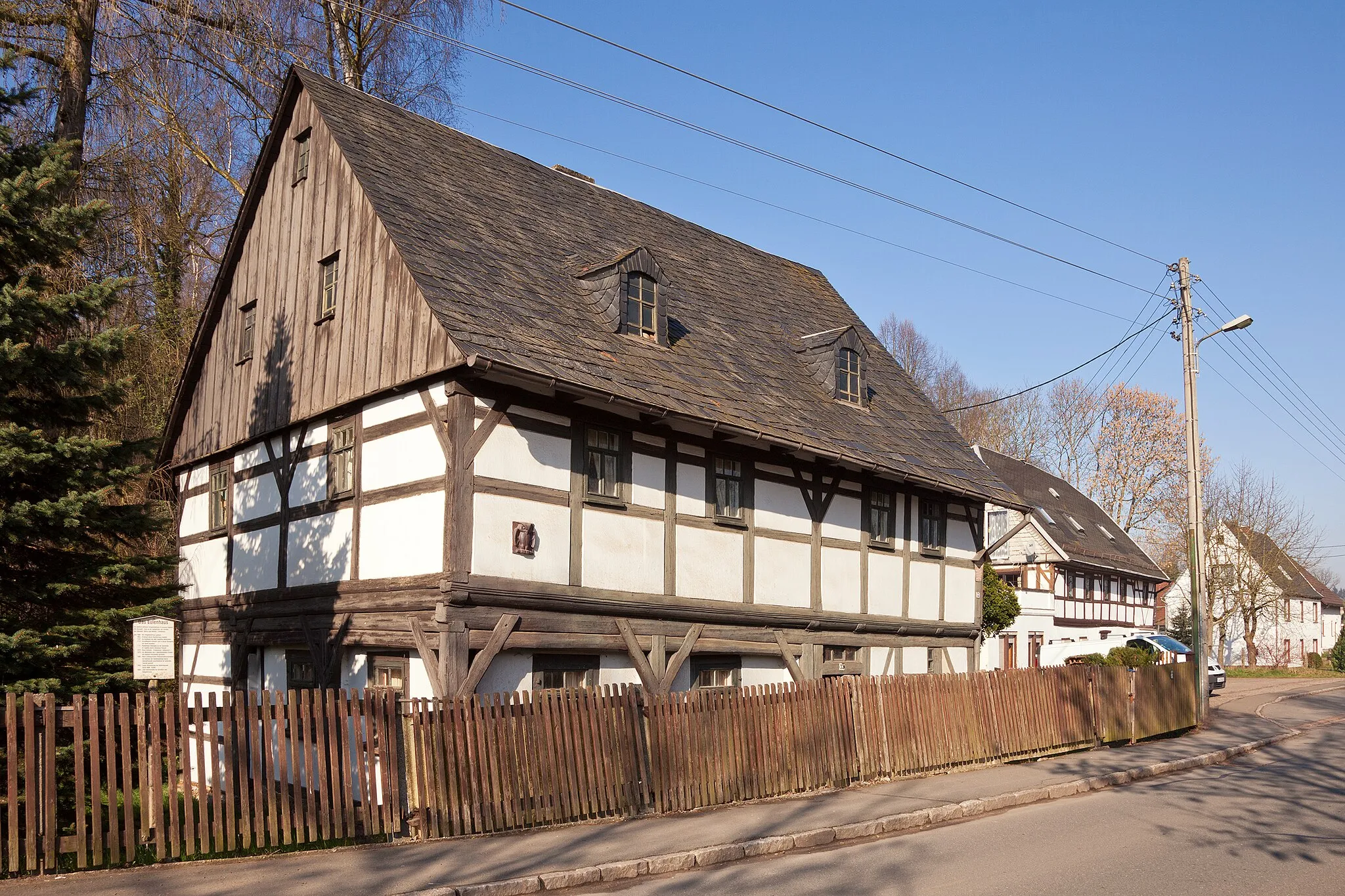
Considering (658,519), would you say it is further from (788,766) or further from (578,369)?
(788,766)

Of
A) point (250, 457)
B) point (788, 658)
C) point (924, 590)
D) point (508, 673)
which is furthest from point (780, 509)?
point (250, 457)

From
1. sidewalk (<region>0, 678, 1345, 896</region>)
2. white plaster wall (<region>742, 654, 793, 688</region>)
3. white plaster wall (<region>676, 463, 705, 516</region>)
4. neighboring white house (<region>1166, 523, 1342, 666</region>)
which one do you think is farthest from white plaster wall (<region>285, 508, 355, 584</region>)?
neighboring white house (<region>1166, 523, 1342, 666</region>)

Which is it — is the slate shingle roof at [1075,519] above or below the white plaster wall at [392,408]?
below

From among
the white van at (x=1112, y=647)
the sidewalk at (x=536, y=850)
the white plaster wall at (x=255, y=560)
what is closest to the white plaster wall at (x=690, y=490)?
the sidewalk at (x=536, y=850)

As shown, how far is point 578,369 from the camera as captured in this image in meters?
14.5

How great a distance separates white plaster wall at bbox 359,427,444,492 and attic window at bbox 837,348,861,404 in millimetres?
9262

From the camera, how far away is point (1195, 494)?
24.9 m

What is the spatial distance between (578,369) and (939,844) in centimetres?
695

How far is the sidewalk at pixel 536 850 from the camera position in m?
8.77

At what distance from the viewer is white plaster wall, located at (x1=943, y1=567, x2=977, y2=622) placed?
72.2 feet

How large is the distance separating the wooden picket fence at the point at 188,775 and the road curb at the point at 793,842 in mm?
2076

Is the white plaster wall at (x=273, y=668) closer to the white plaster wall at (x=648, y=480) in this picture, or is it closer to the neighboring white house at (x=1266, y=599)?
the white plaster wall at (x=648, y=480)

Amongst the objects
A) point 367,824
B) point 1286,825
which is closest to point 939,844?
point 1286,825

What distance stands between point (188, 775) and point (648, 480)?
7799 millimetres
